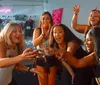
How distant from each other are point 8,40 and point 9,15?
3.36m

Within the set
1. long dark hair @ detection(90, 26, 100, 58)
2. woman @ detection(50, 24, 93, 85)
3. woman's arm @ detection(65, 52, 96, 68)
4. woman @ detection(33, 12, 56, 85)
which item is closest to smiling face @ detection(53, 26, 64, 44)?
woman @ detection(50, 24, 93, 85)

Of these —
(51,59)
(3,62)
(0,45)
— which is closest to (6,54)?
(0,45)

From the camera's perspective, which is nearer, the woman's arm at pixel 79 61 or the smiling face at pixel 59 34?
the woman's arm at pixel 79 61

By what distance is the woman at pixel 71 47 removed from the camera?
1.99 metres

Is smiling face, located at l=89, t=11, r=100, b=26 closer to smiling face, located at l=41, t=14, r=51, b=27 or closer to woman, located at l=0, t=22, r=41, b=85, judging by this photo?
smiling face, located at l=41, t=14, r=51, b=27

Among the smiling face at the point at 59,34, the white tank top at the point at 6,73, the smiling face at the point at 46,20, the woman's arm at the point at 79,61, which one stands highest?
the smiling face at the point at 46,20

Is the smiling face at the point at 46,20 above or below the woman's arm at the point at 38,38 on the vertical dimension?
above

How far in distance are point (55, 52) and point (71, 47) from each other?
0.67m

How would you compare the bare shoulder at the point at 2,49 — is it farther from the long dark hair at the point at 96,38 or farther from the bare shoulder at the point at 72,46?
the long dark hair at the point at 96,38

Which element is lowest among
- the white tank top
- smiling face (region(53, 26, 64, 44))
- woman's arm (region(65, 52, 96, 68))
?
the white tank top

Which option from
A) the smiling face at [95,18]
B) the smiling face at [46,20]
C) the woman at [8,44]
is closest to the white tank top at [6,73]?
the woman at [8,44]

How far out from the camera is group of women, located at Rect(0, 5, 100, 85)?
1577mm

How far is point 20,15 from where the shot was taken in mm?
5160

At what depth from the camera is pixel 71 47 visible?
2.19 metres
